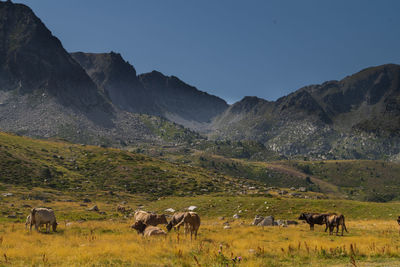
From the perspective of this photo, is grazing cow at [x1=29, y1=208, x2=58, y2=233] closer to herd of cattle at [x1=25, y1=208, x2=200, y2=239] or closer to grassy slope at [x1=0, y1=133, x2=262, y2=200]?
herd of cattle at [x1=25, y1=208, x2=200, y2=239]

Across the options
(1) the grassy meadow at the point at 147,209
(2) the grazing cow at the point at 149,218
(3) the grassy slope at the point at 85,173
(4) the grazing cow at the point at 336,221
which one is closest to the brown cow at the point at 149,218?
(2) the grazing cow at the point at 149,218

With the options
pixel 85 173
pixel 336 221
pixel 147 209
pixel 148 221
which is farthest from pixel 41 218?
pixel 85 173

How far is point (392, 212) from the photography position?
44000 mm

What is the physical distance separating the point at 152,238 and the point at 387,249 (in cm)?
1510

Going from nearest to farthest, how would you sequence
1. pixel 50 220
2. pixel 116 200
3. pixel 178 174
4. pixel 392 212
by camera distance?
pixel 50 220
pixel 392 212
pixel 116 200
pixel 178 174

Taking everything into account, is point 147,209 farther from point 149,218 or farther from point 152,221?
point 149,218

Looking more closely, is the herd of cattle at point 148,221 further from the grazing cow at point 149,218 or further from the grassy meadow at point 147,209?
the grassy meadow at point 147,209

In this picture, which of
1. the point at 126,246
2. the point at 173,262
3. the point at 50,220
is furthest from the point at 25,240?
the point at 173,262

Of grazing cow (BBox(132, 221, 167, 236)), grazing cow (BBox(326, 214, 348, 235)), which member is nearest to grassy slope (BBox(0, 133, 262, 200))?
grazing cow (BBox(132, 221, 167, 236))

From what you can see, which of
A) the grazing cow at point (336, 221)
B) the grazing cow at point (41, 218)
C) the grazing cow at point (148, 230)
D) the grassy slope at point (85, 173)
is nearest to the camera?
the grazing cow at point (148, 230)

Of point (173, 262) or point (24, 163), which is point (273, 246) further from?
point (24, 163)

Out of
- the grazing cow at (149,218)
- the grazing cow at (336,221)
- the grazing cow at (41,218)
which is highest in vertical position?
the grazing cow at (41,218)

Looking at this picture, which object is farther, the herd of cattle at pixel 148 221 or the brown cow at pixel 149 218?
the brown cow at pixel 149 218

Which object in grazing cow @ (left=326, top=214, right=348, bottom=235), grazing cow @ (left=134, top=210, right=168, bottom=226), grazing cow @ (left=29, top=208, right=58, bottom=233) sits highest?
grazing cow @ (left=29, top=208, right=58, bottom=233)
